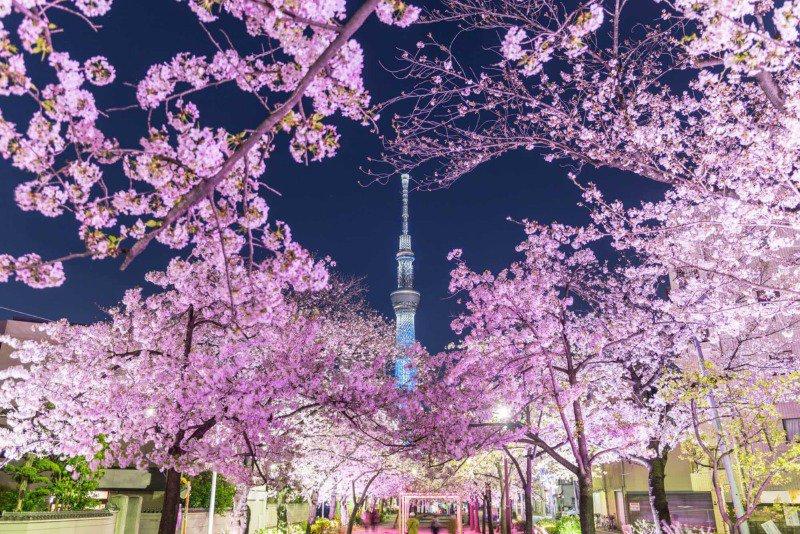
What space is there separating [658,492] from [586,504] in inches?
272

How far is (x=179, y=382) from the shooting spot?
12484mm

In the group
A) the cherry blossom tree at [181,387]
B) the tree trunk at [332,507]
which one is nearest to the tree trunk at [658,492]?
the cherry blossom tree at [181,387]

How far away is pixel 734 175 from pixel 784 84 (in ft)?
6.93

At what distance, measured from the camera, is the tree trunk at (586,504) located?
42.8 ft

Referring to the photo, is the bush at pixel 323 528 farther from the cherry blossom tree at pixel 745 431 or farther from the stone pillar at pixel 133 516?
the cherry blossom tree at pixel 745 431

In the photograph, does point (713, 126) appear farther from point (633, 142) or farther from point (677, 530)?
point (677, 530)

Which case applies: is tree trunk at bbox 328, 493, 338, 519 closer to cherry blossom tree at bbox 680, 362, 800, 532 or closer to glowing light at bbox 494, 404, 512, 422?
glowing light at bbox 494, 404, 512, 422

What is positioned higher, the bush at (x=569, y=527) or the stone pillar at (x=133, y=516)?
the stone pillar at (x=133, y=516)

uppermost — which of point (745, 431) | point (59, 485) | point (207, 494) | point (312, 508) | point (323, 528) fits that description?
point (745, 431)

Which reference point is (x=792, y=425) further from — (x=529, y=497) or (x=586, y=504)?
(x=586, y=504)

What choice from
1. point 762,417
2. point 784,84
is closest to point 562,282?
point 762,417

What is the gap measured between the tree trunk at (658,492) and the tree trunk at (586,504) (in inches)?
249

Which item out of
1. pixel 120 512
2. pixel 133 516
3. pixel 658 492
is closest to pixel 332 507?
pixel 133 516

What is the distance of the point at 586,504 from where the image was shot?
13164 millimetres
